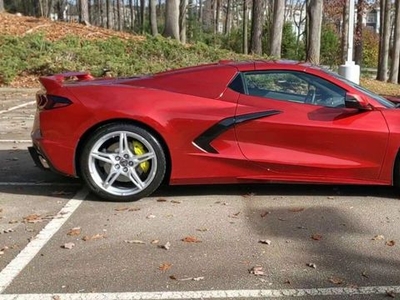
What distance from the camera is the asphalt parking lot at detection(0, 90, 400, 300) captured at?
139 inches

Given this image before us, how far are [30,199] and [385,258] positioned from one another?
10.9 ft

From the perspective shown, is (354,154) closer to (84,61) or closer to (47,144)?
(47,144)

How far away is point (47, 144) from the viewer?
538cm

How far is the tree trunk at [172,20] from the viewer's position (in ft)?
74.4

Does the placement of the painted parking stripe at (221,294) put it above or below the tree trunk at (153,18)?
below

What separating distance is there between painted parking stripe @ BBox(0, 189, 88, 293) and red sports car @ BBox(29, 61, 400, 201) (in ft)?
0.99

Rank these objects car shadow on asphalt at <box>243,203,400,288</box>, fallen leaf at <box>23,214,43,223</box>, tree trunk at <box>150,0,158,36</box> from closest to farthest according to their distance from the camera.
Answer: car shadow on asphalt at <box>243,203,400,288</box> → fallen leaf at <box>23,214,43,223</box> → tree trunk at <box>150,0,158,36</box>

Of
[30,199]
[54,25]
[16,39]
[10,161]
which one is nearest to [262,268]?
[30,199]

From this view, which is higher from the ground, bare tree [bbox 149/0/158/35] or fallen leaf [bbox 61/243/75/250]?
bare tree [bbox 149/0/158/35]

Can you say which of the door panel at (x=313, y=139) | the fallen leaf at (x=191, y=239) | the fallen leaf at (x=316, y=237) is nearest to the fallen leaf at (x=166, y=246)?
the fallen leaf at (x=191, y=239)

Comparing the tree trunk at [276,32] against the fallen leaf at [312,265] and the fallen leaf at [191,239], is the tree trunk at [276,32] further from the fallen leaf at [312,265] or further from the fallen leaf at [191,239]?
the fallen leaf at [312,265]

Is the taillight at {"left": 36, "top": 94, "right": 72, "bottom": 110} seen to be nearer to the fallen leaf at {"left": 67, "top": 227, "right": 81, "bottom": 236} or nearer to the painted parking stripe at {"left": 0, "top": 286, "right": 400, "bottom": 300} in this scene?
the fallen leaf at {"left": 67, "top": 227, "right": 81, "bottom": 236}

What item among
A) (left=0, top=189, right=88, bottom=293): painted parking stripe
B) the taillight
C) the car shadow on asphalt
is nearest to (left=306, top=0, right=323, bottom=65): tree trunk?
the car shadow on asphalt

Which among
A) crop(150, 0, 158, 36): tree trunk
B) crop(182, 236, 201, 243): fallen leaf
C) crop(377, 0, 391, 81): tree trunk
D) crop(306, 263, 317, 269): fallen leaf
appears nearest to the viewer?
crop(306, 263, 317, 269): fallen leaf
